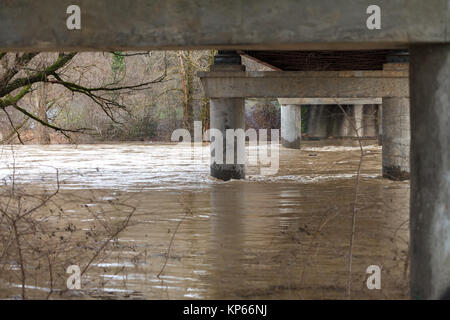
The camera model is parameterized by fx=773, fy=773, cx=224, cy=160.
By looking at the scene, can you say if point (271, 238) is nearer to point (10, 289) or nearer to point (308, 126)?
point (10, 289)

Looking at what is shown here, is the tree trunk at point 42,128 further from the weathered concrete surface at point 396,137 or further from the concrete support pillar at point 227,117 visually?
the weathered concrete surface at point 396,137

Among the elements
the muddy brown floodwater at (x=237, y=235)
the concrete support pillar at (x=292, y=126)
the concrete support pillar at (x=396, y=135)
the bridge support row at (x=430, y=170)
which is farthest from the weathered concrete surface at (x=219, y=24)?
the concrete support pillar at (x=292, y=126)

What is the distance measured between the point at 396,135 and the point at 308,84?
253cm

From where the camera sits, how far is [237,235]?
36.8 feet

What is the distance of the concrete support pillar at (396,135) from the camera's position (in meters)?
19.1

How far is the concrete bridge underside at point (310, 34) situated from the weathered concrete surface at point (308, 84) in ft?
39.7

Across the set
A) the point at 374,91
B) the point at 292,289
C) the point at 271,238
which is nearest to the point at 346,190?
the point at 374,91

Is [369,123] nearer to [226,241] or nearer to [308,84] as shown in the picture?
[308,84]

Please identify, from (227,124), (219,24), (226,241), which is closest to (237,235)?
(226,241)

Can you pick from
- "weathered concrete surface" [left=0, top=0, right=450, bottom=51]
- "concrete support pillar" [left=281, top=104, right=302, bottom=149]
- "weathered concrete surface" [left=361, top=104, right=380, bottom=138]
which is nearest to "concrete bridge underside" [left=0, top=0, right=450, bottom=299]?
"weathered concrete surface" [left=0, top=0, right=450, bottom=51]

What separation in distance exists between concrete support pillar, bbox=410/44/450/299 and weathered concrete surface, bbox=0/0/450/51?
0.29m

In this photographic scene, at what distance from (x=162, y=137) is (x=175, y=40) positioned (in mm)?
34117

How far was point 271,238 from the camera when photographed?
10828 millimetres

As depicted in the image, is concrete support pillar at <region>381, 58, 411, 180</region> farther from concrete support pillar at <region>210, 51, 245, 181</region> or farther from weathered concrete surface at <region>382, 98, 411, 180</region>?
concrete support pillar at <region>210, 51, 245, 181</region>
